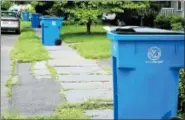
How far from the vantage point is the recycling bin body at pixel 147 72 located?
6.26 metres

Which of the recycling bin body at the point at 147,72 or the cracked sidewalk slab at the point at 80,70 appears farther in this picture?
the cracked sidewalk slab at the point at 80,70

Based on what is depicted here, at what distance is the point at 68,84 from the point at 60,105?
249 cm

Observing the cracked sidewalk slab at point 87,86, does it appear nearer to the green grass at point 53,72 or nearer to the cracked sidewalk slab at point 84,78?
the cracked sidewalk slab at point 84,78

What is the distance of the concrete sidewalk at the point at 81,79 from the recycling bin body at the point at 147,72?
1.05 m

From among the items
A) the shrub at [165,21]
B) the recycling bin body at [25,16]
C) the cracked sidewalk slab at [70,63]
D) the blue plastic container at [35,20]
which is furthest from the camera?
the recycling bin body at [25,16]

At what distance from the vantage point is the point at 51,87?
10.4m

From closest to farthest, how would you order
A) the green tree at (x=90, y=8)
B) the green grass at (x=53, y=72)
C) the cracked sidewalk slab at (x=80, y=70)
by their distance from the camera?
the green grass at (x=53, y=72)
the cracked sidewalk slab at (x=80, y=70)
the green tree at (x=90, y=8)

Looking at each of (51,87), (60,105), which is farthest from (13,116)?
(51,87)

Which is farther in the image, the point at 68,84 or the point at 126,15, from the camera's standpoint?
the point at 126,15

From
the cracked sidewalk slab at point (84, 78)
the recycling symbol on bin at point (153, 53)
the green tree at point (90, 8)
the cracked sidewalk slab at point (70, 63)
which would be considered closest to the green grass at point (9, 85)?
the cracked sidewalk slab at point (84, 78)

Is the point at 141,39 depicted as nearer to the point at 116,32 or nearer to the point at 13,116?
the point at 116,32

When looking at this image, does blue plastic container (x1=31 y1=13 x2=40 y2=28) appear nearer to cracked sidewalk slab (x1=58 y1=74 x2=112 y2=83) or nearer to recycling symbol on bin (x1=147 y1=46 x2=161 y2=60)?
cracked sidewalk slab (x1=58 y1=74 x2=112 y2=83)

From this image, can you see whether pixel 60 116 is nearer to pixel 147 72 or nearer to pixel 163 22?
pixel 147 72

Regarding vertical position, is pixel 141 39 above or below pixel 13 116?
above
